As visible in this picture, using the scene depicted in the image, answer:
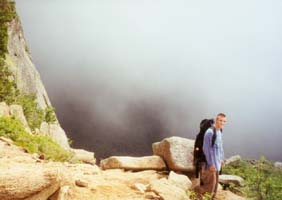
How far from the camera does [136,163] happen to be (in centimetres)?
1675

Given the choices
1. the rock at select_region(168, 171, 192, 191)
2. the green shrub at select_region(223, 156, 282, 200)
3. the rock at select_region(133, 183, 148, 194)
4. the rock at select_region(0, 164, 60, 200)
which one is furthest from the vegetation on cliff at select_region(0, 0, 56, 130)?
the rock at select_region(0, 164, 60, 200)

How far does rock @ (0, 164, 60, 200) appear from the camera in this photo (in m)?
5.83

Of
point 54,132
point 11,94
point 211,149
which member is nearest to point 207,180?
point 211,149

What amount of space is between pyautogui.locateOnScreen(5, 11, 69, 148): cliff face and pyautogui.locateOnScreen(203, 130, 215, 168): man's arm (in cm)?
1498

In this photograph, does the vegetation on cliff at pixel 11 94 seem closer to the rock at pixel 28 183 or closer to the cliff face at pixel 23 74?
the cliff face at pixel 23 74

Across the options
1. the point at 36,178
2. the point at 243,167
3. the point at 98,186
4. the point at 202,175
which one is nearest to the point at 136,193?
the point at 98,186

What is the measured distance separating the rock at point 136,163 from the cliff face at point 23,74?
325 inches

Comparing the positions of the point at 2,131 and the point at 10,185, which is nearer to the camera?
the point at 10,185

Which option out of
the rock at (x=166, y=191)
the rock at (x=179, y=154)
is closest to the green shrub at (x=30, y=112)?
the rock at (x=179, y=154)

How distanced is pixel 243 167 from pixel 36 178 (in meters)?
15.1

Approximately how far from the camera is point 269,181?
31.3ft

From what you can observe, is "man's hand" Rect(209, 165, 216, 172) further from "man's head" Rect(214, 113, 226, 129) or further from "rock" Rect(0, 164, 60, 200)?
"rock" Rect(0, 164, 60, 200)

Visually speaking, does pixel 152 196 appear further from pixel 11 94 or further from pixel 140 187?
pixel 11 94

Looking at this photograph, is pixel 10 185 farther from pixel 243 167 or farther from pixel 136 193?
pixel 243 167
